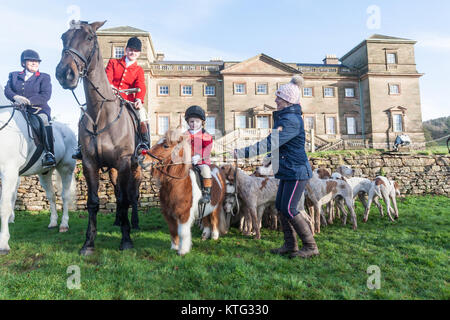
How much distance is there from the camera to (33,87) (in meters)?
6.23

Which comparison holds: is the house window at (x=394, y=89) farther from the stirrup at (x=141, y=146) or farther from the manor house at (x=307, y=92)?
the stirrup at (x=141, y=146)

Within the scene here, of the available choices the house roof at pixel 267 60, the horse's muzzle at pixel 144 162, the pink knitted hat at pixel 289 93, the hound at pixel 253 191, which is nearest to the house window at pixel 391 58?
the house roof at pixel 267 60

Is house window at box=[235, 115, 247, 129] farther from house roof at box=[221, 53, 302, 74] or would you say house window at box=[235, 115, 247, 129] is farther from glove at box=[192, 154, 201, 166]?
glove at box=[192, 154, 201, 166]

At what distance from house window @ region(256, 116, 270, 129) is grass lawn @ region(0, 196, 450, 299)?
28.0 m

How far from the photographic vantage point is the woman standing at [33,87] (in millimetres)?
6098

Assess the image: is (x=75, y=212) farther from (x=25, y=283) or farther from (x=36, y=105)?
(x=25, y=283)

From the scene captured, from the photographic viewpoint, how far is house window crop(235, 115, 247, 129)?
112ft

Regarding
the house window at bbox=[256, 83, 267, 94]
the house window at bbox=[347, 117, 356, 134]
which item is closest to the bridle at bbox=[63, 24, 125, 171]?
the house window at bbox=[256, 83, 267, 94]

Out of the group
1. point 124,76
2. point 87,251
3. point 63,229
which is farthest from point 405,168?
point 63,229

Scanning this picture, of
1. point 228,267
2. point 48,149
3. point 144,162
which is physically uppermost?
point 48,149

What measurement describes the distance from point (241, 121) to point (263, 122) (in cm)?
285

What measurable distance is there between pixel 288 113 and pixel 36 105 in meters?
5.81

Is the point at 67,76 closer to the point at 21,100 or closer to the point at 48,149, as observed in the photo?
the point at 21,100
